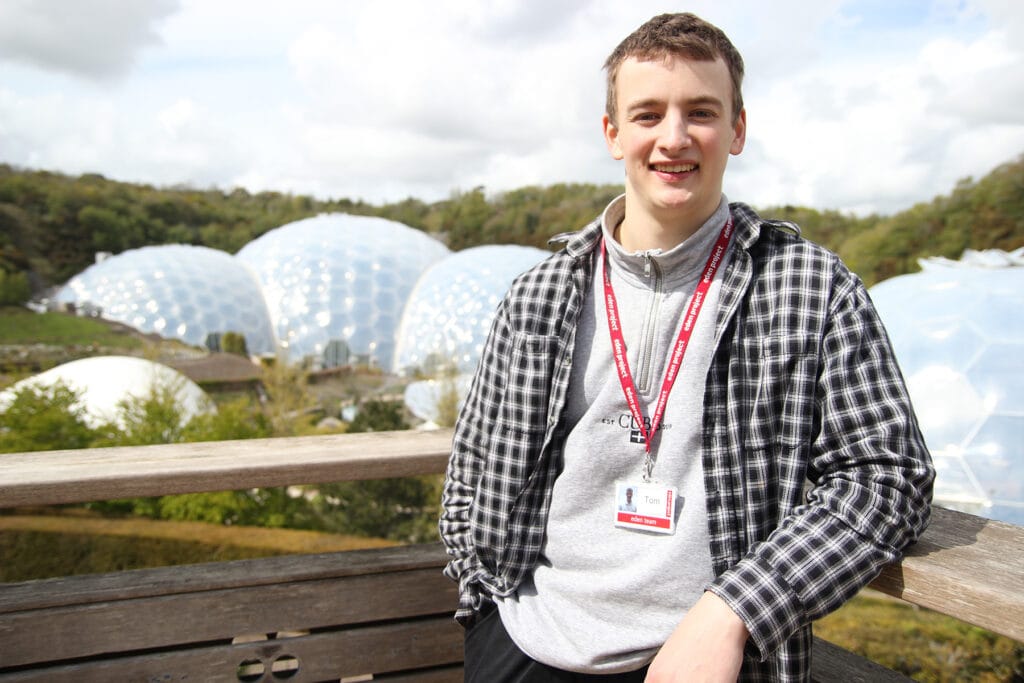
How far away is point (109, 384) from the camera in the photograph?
10.7m

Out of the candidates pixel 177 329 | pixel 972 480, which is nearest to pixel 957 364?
pixel 972 480

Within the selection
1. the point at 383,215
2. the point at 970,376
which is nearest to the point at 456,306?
the point at 970,376

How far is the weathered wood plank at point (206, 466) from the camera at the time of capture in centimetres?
165

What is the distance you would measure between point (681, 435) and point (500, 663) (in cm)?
53

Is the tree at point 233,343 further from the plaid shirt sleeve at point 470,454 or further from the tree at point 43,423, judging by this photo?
the plaid shirt sleeve at point 470,454

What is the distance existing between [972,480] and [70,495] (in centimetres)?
697

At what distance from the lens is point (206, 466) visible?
173 cm

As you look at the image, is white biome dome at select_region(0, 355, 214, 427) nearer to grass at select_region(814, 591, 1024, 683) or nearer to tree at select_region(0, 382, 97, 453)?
tree at select_region(0, 382, 97, 453)

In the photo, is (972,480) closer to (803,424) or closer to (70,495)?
(803,424)

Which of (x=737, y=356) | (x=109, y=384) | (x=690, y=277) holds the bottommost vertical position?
(x=109, y=384)

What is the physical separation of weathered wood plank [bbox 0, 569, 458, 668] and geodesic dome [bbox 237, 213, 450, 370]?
17.0 metres

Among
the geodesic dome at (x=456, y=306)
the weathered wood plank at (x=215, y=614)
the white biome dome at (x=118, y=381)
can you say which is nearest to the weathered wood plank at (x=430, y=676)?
the weathered wood plank at (x=215, y=614)

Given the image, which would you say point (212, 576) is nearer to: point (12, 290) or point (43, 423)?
point (43, 423)

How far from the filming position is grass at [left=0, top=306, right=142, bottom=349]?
718 inches
